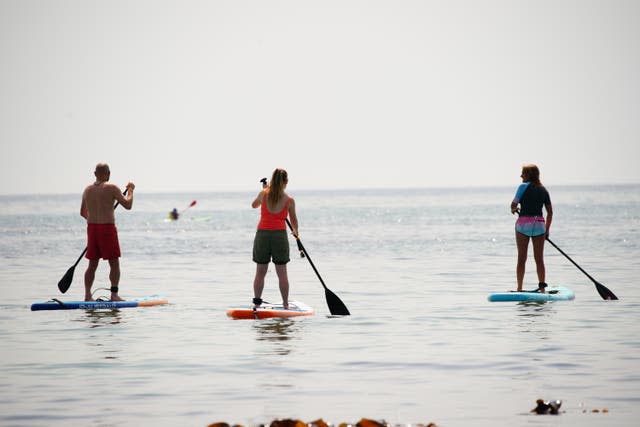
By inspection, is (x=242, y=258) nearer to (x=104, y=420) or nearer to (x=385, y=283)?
(x=385, y=283)

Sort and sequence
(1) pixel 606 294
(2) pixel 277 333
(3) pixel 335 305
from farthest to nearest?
(1) pixel 606 294
(3) pixel 335 305
(2) pixel 277 333

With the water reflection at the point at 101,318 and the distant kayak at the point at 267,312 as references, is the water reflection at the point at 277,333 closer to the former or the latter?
the distant kayak at the point at 267,312

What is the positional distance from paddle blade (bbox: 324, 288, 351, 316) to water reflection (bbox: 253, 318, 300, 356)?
75 centimetres

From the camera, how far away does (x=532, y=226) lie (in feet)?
51.8

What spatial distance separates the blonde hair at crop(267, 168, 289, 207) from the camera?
45.6 ft

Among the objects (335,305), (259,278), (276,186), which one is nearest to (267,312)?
(259,278)

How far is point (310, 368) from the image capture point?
10492 millimetres

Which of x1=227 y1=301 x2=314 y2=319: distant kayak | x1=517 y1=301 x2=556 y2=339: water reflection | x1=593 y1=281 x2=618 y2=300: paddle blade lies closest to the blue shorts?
x1=517 y1=301 x2=556 y2=339: water reflection

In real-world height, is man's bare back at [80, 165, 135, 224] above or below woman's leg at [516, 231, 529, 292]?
above

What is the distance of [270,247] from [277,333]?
1392 mm

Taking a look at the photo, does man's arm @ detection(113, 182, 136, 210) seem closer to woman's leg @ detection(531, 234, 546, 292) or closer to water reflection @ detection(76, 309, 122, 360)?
water reflection @ detection(76, 309, 122, 360)

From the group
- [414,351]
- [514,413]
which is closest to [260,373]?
[414,351]

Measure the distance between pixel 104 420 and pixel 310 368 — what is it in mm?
2585

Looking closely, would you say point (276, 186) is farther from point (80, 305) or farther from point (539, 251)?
point (539, 251)
